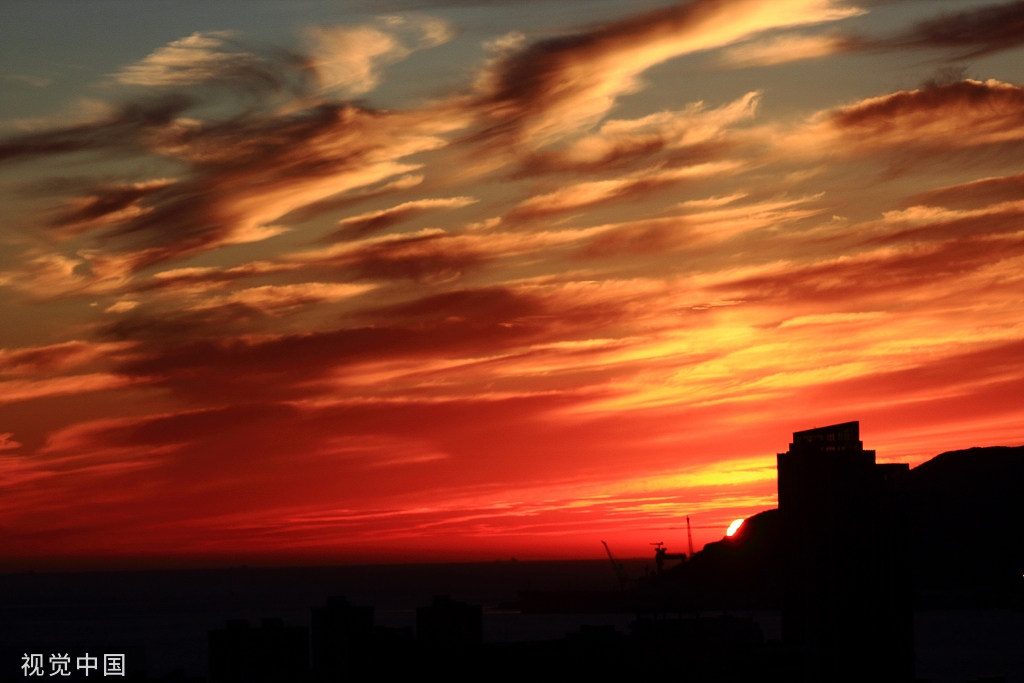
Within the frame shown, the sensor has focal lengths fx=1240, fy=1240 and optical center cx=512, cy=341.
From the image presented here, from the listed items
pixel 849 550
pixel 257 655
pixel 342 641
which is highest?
pixel 849 550

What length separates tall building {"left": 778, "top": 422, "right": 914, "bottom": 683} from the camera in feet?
488

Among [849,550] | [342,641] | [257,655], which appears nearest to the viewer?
[849,550]

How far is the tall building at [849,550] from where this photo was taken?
149 metres

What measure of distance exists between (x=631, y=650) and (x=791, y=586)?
32988mm

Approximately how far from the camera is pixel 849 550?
151 metres

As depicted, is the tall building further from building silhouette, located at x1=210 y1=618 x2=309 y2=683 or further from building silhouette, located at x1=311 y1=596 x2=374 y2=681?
building silhouette, located at x1=210 y1=618 x2=309 y2=683

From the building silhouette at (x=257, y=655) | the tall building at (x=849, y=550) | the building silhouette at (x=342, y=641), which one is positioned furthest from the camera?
the building silhouette at (x=342, y=641)

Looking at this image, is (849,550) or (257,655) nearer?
(849,550)

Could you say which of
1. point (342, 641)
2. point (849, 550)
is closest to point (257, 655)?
point (342, 641)

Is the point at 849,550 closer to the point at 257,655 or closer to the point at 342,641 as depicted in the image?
the point at 342,641

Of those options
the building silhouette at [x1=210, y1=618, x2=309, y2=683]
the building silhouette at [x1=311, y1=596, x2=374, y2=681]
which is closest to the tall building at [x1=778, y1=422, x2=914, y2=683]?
the building silhouette at [x1=311, y1=596, x2=374, y2=681]

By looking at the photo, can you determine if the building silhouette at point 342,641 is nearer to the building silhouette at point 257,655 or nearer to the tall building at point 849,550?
the building silhouette at point 257,655

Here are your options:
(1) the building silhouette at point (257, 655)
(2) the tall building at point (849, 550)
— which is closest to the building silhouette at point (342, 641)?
(1) the building silhouette at point (257, 655)

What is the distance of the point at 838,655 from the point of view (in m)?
145
